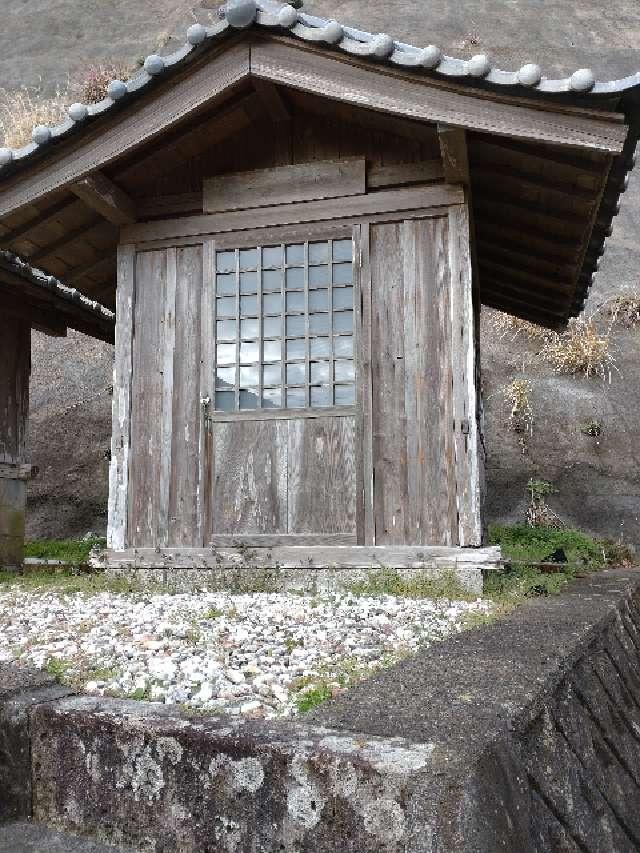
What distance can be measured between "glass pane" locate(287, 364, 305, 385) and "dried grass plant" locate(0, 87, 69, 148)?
14.8 metres

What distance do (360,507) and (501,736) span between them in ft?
12.0

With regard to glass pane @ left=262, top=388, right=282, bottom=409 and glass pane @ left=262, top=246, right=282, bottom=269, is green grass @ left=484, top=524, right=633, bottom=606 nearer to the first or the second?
glass pane @ left=262, top=388, right=282, bottom=409

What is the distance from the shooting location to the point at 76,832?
1.47m

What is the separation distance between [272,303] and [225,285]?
43 cm

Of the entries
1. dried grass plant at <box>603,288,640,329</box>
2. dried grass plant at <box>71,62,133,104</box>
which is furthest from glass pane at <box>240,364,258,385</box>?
dried grass plant at <box>71,62,133,104</box>

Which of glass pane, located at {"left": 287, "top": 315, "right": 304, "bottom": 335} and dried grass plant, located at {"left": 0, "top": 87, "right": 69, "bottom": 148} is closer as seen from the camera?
glass pane, located at {"left": 287, "top": 315, "right": 304, "bottom": 335}

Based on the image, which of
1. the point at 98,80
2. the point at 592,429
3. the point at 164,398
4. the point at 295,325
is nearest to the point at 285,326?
the point at 295,325

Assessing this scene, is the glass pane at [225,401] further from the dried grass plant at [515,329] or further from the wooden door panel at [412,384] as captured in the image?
the dried grass plant at [515,329]

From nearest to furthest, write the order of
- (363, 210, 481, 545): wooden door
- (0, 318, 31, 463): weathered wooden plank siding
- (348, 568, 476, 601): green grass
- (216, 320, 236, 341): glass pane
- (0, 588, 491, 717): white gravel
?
(0, 588, 491, 717): white gravel
(348, 568, 476, 601): green grass
(363, 210, 481, 545): wooden door
(216, 320, 236, 341): glass pane
(0, 318, 31, 463): weathered wooden plank siding

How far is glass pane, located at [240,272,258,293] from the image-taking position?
549cm

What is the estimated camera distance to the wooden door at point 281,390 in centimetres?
513

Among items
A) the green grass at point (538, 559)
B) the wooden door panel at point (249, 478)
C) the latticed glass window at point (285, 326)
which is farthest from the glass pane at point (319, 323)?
the green grass at point (538, 559)

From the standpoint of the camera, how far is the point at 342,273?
5.36 meters

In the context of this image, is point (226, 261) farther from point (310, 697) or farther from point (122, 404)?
point (310, 697)
